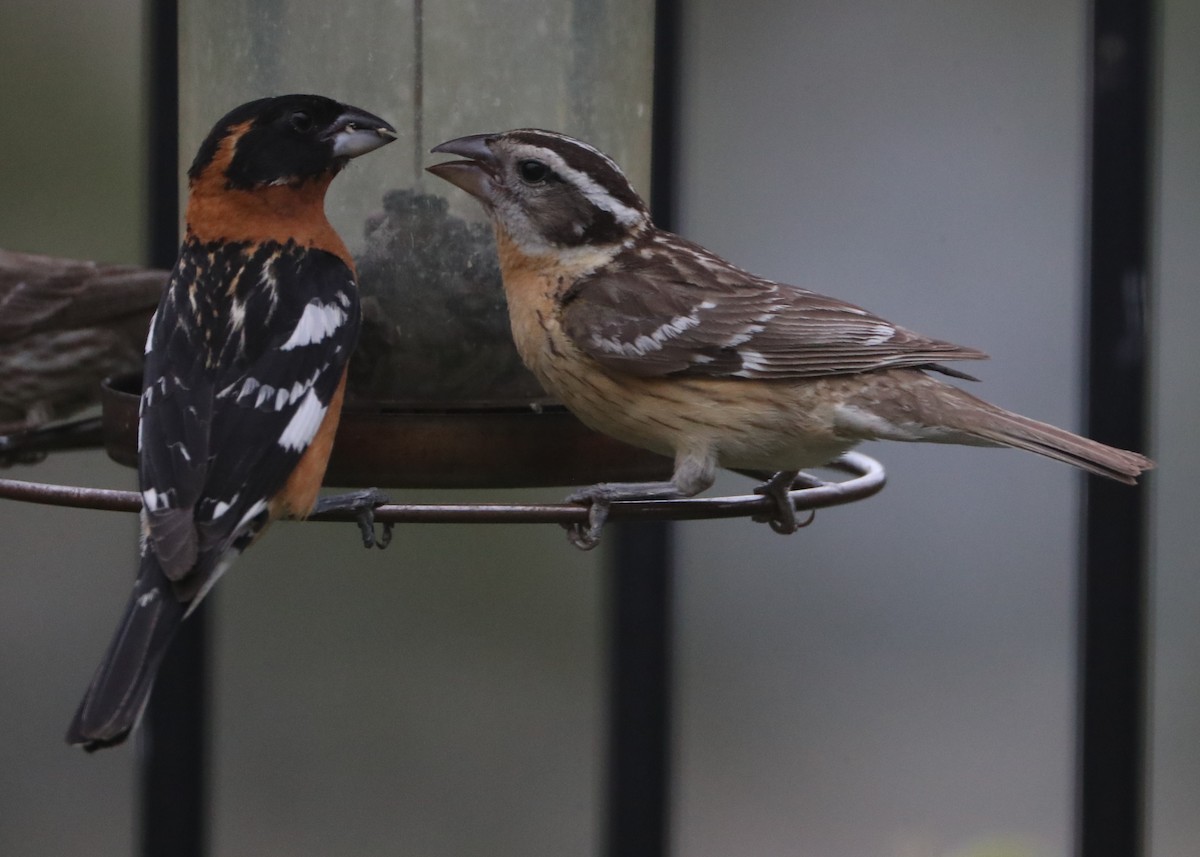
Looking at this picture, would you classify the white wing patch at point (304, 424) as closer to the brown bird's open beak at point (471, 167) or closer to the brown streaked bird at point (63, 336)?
the brown bird's open beak at point (471, 167)

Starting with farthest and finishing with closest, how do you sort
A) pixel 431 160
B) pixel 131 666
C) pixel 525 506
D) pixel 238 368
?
pixel 431 160 → pixel 238 368 → pixel 525 506 → pixel 131 666

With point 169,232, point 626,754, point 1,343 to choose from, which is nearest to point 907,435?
point 626,754

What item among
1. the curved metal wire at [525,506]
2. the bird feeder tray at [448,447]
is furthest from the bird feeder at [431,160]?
the curved metal wire at [525,506]

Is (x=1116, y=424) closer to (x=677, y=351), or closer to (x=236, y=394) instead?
(x=677, y=351)

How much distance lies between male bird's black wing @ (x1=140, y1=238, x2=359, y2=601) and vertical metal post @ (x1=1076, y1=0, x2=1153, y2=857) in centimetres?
237

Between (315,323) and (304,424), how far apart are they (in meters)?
0.25

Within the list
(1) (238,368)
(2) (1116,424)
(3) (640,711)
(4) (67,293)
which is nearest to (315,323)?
(1) (238,368)

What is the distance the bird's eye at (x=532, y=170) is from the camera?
3.46 meters

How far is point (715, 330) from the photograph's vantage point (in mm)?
3562

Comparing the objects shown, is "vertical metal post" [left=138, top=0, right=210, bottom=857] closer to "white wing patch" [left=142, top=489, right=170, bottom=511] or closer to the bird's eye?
the bird's eye

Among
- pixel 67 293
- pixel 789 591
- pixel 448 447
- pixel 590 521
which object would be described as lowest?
pixel 789 591

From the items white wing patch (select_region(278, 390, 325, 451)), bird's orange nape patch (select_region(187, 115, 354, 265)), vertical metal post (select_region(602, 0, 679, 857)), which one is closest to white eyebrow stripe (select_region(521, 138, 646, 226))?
bird's orange nape patch (select_region(187, 115, 354, 265))

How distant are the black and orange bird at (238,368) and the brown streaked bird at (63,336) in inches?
51.3

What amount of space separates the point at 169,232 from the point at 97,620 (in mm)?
1395
